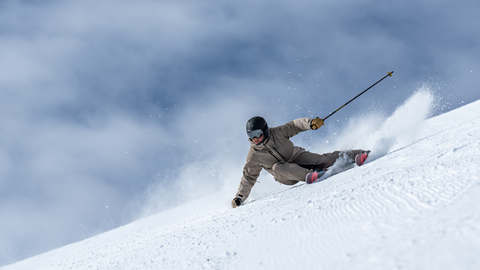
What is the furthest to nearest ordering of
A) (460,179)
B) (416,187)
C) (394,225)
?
(416,187) < (460,179) < (394,225)

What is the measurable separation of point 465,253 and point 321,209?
1036 mm

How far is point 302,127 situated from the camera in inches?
177

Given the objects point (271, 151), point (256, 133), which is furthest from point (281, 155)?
point (256, 133)

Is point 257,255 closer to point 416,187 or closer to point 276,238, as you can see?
point 276,238

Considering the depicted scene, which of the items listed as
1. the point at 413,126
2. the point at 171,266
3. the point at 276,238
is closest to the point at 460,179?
the point at 276,238

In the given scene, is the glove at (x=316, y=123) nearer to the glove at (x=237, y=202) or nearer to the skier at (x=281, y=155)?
the skier at (x=281, y=155)

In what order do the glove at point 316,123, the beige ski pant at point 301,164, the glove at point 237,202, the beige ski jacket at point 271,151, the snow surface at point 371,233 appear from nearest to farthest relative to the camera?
1. the snow surface at point 371,233
2. the glove at point 316,123
3. the beige ski pant at point 301,164
4. the glove at point 237,202
5. the beige ski jacket at point 271,151

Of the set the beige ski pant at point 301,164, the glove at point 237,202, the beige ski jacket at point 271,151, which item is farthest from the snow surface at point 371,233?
the beige ski jacket at point 271,151

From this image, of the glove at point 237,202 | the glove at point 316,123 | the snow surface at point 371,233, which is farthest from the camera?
the glove at point 237,202

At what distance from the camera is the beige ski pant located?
14.3ft

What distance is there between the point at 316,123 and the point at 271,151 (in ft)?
2.84

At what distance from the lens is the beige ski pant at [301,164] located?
4348mm

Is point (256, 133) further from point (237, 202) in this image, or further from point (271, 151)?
point (237, 202)

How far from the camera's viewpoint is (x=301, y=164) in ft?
15.8
